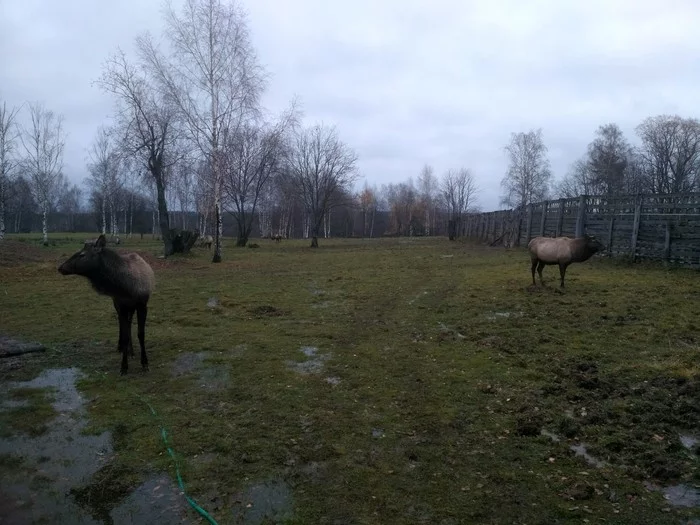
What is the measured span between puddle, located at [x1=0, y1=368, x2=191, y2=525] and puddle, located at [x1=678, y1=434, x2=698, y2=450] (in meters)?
4.34

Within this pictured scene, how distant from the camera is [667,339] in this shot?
24.4 ft

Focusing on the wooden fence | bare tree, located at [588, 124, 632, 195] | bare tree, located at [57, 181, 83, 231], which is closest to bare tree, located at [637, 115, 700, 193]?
bare tree, located at [588, 124, 632, 195]

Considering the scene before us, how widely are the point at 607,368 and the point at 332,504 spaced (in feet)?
14.8

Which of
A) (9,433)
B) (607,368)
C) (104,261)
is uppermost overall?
(104,261)

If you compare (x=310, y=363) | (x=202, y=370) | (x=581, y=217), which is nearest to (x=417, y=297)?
(x=310, y=363)

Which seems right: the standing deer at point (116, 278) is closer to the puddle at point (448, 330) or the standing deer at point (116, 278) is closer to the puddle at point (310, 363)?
the puddle at point (310, 363)

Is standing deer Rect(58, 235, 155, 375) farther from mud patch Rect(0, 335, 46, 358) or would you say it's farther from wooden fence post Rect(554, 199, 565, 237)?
wooden fence post Rect(554, 199, 565, 237)

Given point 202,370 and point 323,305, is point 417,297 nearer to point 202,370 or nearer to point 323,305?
point 323,305

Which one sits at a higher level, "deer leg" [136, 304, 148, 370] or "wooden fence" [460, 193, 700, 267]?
"wooden fence" [460, 193, 700, 267]

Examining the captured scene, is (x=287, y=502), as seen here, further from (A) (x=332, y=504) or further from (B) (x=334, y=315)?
(B) (x=334, y=315)

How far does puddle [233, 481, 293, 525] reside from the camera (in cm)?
344

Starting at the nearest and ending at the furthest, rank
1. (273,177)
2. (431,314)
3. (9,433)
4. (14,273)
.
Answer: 1. (9,433)
2. (431,314)
3. (14,273)
4. (273,177)

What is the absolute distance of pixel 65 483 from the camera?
398cm

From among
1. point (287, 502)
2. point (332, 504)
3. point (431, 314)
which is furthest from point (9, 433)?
point (431, 314)
